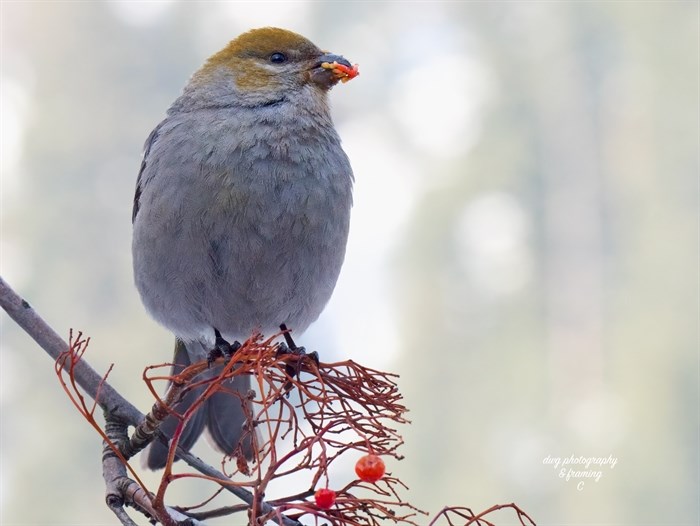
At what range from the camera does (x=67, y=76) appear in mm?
10547

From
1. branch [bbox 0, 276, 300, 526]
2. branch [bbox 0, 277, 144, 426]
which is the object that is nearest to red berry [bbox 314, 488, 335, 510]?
branch [bbox 0, 276, 300, 526]

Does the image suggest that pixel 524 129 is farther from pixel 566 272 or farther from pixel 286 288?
pixel 286 288

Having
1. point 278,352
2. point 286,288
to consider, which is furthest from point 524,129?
point 278,352

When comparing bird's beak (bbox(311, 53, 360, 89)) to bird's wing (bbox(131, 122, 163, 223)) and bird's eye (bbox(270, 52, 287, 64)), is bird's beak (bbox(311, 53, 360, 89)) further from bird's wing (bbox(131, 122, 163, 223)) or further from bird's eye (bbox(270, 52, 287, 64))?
bird's wing (bbox(131, 122, 163, 223))

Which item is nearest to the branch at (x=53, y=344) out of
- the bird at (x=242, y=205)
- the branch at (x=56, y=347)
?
the branch at (x=56, y=347)

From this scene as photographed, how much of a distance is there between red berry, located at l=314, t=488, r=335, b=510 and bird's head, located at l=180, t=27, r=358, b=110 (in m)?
1.60

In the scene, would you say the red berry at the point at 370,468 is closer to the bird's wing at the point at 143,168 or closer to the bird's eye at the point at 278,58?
the bird's wing at the point at 143,168

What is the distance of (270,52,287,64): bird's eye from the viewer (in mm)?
2855

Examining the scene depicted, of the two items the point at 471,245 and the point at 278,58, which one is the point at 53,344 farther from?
the point at 471,245

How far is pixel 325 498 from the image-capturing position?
4.50ft

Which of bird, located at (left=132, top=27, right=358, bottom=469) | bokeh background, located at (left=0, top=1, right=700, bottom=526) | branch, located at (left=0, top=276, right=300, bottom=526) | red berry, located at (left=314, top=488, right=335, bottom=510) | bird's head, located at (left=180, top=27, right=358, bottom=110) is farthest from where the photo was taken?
bokeh background, located at (left=0, top=1, right=700, bottom=526)

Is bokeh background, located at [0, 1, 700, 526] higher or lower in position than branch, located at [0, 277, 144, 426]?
higher

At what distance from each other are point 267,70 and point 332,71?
215mm

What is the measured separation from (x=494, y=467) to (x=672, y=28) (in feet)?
20.9
